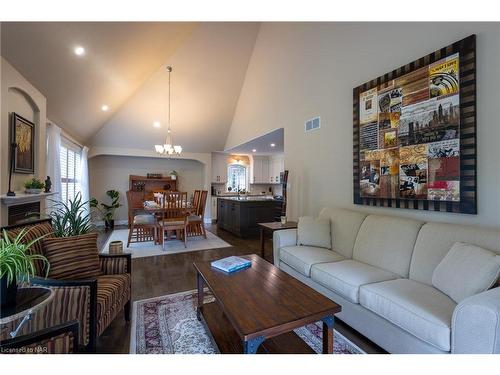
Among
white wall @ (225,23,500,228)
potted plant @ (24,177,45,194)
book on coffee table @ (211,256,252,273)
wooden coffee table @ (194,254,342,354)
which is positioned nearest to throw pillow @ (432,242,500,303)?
white wall @ (225,23,500,228)

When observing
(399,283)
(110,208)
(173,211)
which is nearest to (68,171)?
(110,208)

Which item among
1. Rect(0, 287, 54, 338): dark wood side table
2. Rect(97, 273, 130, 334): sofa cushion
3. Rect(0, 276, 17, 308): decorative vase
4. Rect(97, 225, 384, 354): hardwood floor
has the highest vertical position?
Rect(0, 276, 17, 308): decorative vase

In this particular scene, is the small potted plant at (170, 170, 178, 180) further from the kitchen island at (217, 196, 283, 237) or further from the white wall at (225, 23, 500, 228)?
the white wall at (225, 23, 500, 228)

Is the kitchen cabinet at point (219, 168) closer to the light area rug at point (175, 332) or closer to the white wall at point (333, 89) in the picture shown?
the white wall at point (333, 89)

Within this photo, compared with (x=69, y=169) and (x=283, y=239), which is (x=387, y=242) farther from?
(x=69, y=169)

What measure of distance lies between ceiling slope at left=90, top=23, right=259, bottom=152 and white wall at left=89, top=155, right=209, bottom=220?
2.17ft

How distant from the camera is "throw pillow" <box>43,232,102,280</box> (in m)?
1.84

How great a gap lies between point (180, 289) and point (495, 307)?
2654mm

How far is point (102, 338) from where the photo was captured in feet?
6.13

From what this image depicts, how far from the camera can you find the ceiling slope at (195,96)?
482cm

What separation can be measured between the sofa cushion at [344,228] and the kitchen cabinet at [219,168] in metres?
5.78

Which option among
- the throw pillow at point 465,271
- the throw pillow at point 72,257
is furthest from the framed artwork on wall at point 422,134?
the throw pillow at point 72,257

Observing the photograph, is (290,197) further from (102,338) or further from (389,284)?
(102,338)

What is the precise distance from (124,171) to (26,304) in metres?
6.75
